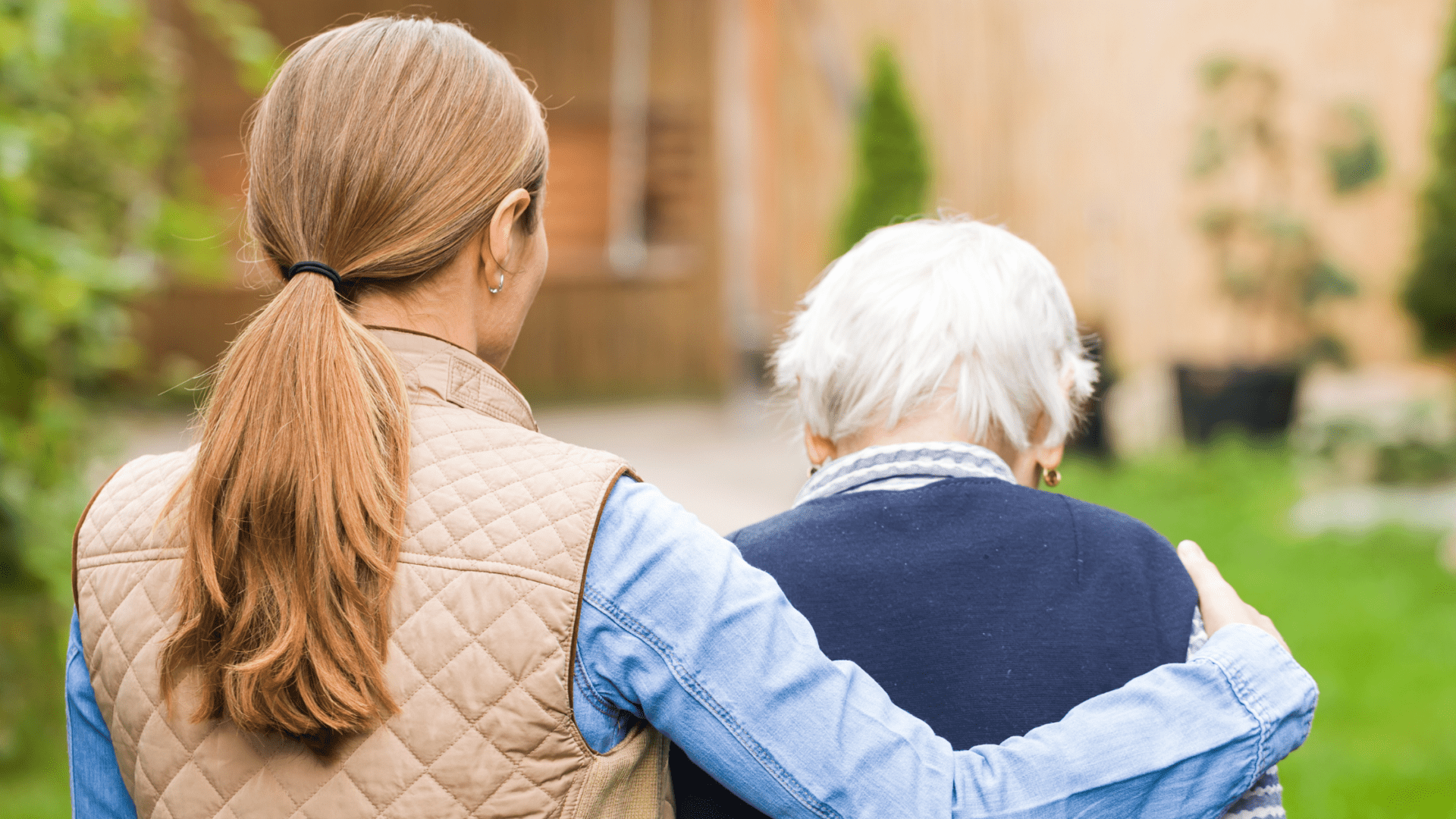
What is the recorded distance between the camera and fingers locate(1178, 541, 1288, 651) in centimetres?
122

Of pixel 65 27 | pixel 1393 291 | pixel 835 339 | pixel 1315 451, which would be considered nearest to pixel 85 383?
pixel 65 27

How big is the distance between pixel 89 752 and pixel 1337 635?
3988 millimetres

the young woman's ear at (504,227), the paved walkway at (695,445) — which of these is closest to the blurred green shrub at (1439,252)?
the paved walkway at (695,445)

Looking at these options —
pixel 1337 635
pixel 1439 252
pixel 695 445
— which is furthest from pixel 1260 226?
pixel 1337 635

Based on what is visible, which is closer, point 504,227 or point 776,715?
point 776,715

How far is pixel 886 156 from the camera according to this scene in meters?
8.24

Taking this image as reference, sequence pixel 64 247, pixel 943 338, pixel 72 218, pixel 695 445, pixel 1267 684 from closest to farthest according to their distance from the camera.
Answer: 1. pixel 1267 684
2. pixel 943 338
3. pixel 64 247
4. pixel 72 218
5. pixel 695 445

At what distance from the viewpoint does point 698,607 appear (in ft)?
3.22

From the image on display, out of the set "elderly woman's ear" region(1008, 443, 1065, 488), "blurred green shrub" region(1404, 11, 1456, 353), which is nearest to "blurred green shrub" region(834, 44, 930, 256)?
"blurred green shrub" region(1404, 11, 1456, 353)

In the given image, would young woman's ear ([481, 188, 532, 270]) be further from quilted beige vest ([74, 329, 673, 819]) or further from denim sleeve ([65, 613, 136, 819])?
denim sleeve ([65, 613, 136, 819])

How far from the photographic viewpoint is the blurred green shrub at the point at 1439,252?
336 inches

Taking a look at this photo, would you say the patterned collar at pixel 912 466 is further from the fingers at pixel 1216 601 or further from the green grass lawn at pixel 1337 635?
the green grass lawn at pixel 1337 635

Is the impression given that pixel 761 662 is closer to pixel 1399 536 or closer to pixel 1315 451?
pixel 1399 536

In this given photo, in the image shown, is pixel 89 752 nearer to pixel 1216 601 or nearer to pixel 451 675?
pixel 451 675
